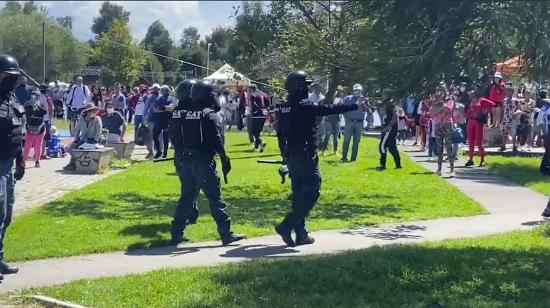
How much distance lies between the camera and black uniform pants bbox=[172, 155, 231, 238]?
32.7ft

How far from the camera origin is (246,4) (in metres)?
17.1

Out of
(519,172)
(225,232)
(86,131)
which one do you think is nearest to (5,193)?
(225,232)

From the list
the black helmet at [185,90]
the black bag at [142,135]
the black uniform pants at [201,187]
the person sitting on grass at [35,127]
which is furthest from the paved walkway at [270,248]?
the black bag at [142,135]

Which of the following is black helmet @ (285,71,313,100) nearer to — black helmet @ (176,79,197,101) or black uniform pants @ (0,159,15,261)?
black helmet @ (176,79,197,101)

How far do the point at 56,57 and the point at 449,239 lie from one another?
180 ft

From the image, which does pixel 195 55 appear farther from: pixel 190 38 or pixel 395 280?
pixel 395 280

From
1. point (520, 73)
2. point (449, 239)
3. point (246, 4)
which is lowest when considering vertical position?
point (449, 239)

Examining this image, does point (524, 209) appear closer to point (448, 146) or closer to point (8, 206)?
point (448, 146)

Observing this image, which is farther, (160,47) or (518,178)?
(160,47)

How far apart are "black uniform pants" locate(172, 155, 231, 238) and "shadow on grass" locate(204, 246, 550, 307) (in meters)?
1.51

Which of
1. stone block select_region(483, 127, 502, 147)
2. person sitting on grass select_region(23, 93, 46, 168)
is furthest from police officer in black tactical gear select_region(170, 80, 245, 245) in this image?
stone block select_region(483, 127, 502, 147)

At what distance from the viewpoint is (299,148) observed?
Result: 973 cm

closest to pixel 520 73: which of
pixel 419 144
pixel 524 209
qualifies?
pixel 524 209

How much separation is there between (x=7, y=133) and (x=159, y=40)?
74.3m
